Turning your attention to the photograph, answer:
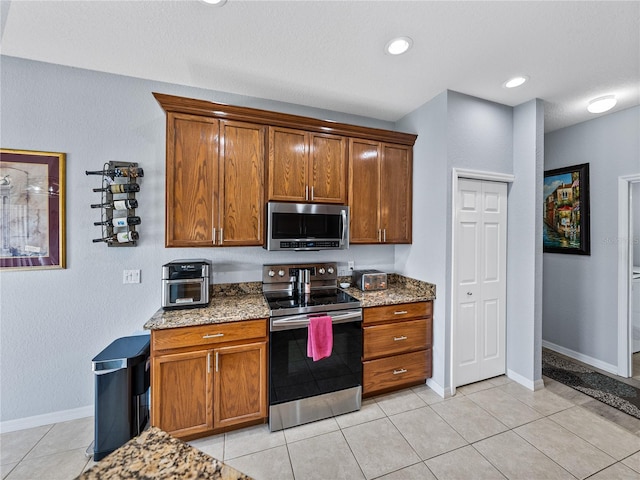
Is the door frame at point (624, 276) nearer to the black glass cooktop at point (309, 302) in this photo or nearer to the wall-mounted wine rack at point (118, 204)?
the black glass cooktop at point (309, 302)

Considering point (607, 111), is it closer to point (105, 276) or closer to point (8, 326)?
point (105, 276)

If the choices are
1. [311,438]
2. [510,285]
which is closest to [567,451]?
[510,285]

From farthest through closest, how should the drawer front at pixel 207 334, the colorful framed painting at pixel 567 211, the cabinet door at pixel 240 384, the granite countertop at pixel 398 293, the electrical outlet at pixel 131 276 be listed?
1. the colorful framed painting at pixel 567 211
2. the granite countertop at pixel 398 293
3. the electrical outlet at pixel 131 276
4. the cabinet door at pixel 240 384
5. the drawer front at pixel 207 334

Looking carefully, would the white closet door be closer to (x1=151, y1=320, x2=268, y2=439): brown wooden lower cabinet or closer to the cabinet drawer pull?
(x1=151, y1=320, x2=268, y2=439): brown wooden lower cabinet

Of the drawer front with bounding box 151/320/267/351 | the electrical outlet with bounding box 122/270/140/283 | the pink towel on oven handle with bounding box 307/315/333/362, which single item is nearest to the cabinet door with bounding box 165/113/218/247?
the electrical outlet with bounding box 122/270/140/283

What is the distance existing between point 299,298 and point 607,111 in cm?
372

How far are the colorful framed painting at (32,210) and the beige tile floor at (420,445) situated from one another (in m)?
1.32

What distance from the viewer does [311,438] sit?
6.80 feet

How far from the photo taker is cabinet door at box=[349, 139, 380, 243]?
277 cm

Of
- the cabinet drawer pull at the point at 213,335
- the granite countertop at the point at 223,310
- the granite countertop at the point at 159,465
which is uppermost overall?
the granite countertop at the point at 223,310

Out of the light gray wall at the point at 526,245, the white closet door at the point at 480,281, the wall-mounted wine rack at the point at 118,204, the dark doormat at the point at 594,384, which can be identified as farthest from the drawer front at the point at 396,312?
the wall-mounted wine rack at the point at 118,204

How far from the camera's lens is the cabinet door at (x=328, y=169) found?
2.63m

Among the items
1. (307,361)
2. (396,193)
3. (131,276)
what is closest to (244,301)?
(307,361)

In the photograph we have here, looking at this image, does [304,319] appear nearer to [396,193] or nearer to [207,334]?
[207,334]
